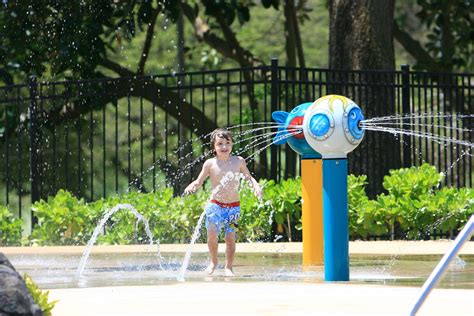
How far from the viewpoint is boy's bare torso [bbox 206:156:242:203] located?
38.5ft

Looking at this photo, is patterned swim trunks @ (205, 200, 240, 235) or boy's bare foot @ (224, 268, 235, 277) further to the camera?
patterned swim trunks @ (205, 200, 240, 235)

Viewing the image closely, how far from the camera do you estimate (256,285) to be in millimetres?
9742

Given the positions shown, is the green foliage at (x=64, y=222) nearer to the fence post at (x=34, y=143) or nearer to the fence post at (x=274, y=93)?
the fence post at (x=34, y=143)

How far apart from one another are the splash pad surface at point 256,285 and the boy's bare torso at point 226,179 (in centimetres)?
65

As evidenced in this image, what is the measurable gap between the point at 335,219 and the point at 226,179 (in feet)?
5.96

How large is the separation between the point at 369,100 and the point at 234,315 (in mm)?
10470

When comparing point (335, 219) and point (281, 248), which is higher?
point (335, 219)

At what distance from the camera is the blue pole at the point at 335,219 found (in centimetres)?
1016

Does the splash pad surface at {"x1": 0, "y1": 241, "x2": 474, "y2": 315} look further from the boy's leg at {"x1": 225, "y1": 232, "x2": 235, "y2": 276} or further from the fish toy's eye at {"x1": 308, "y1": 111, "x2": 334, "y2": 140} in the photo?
the fish toy's eye at {"x1": 308, "y1": 111, "x2": 334, "y2": 140}

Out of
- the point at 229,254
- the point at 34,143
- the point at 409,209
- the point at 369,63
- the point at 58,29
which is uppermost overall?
the point at 58,29

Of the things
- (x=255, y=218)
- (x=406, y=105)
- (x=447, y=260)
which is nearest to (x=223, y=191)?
(x=255, y=218)

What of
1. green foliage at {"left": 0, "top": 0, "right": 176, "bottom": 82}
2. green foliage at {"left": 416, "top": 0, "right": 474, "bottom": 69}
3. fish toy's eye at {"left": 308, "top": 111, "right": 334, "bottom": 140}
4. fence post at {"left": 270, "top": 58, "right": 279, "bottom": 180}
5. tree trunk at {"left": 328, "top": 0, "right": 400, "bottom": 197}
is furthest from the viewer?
green foliage at {"left": 416, "top": 0, "right": 474, "bottom": 69}

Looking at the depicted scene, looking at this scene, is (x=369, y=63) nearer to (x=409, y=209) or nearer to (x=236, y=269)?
(x=409, y=209)

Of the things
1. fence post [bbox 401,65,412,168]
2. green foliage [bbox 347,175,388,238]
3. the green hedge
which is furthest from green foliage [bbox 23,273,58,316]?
A: fence post [bbox 401,65,412,168]
